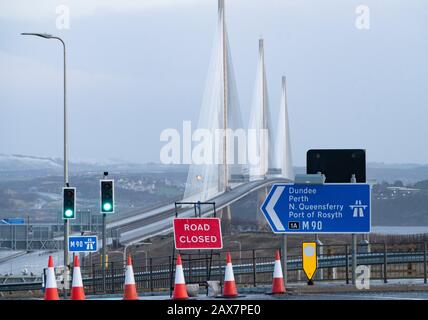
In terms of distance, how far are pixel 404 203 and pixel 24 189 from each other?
7.68m

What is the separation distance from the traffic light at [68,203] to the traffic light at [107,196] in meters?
2.43

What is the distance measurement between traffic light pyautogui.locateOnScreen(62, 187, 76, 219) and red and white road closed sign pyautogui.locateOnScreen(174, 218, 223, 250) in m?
12.9

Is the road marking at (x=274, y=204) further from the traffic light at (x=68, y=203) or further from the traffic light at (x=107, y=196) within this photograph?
the traffic light at (x=68, y=203)

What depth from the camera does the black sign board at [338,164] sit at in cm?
2134

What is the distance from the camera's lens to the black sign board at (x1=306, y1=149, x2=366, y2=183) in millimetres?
21344

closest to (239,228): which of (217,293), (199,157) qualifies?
(217,293)

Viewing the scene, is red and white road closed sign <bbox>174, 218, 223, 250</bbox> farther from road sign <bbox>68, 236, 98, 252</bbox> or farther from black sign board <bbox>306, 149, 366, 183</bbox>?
road sign <bbox>68, 236, 98, 252</bbox>

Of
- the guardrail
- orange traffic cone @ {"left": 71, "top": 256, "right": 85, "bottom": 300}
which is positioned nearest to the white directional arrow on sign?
orange traffic cone @ {"left": 71, "top": 256, "right": 85, "bottom": 300}

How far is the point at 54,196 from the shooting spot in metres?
31.2

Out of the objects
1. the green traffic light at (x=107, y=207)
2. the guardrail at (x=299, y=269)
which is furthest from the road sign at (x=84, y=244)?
the green traffic light at (x=107, y=207)

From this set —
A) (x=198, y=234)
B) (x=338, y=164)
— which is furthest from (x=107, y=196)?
(x=198, y=234)
